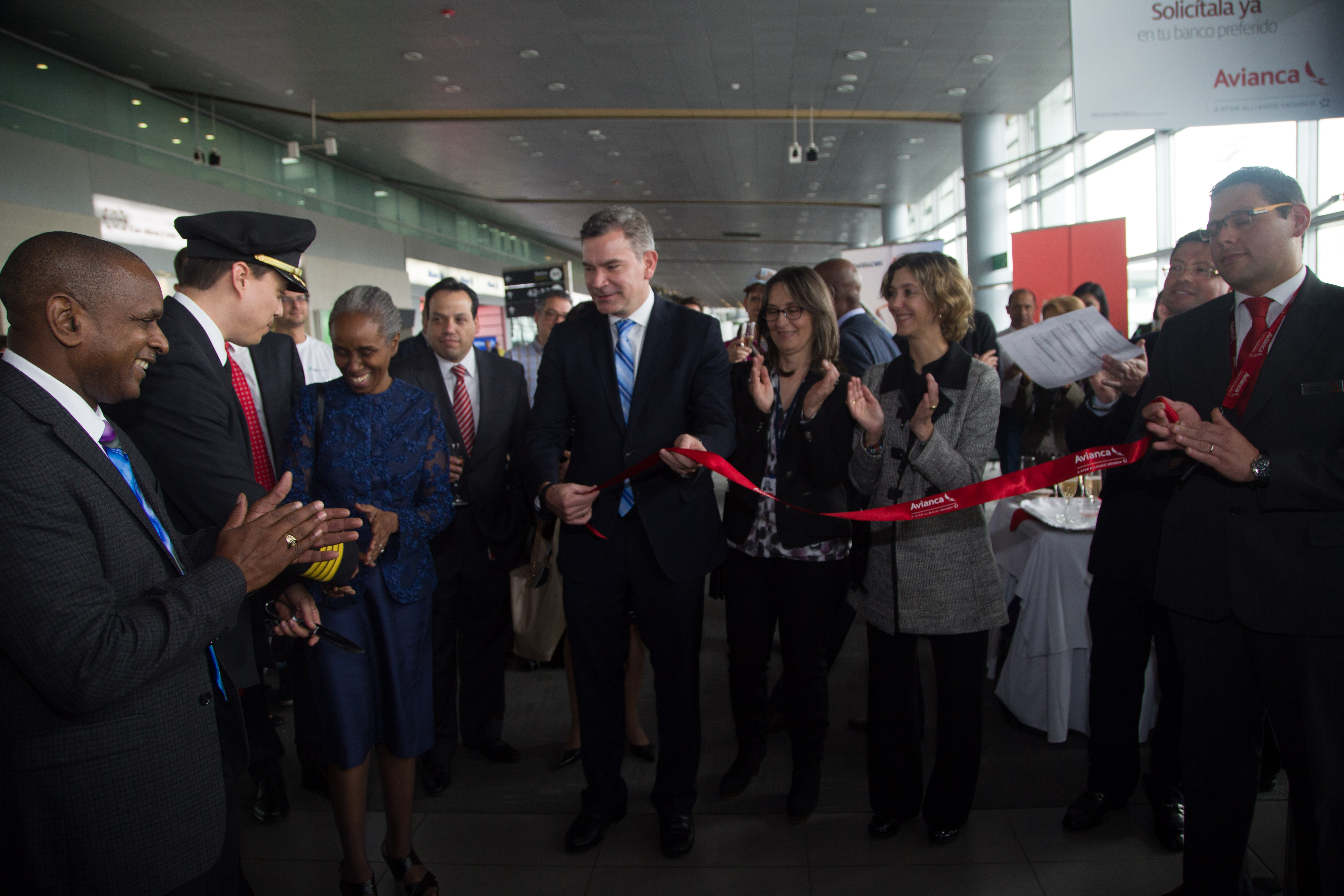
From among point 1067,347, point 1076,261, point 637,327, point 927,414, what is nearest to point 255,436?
point 637,327

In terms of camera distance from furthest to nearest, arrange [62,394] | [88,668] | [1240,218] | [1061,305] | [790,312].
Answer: [1061,305], [790,312], [1240,218], [62,394], [88,668]

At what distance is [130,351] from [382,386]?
99 centimetres

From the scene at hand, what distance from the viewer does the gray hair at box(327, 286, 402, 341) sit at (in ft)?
7.38

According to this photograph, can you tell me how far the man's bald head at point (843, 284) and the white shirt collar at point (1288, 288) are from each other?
198 cm

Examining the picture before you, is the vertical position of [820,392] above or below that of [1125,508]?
above

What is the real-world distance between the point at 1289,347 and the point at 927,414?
811 millimetres

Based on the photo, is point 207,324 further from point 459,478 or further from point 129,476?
point 459,478

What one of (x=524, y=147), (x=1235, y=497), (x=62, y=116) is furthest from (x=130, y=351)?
(x=524, y=147)

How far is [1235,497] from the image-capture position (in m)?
1.77

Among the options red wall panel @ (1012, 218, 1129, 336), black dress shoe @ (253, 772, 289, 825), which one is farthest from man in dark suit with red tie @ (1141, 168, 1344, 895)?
red wall panel @ (1012, 218, 1129, 336)

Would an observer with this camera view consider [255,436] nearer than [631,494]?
No

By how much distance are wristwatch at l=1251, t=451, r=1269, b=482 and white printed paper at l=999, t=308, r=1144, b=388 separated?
72 centimetres

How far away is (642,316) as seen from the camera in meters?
2.39

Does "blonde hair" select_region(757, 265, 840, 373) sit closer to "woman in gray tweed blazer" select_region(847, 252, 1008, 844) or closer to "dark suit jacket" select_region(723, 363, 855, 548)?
"dark suit jacket" select_region(723, 363, 855, 548)
